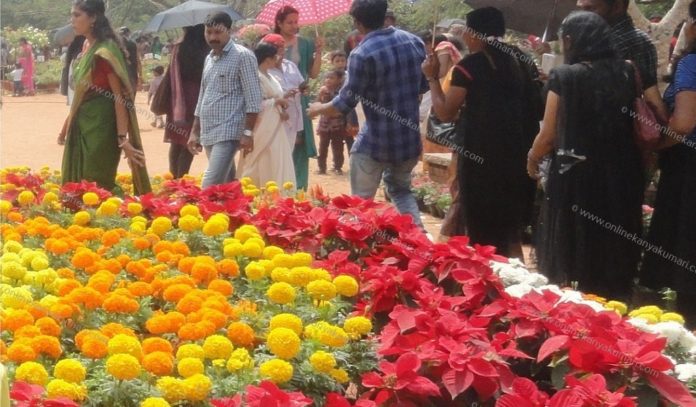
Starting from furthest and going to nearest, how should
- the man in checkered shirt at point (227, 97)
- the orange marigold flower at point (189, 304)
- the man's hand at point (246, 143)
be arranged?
the man's hand at point (246, 143), the man in checkered shirt at point (227, 97), the orange marigold flower at point (189, 304)

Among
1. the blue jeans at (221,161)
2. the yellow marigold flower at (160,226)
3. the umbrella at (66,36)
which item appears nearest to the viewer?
the yellow marigold flower at (160,226)

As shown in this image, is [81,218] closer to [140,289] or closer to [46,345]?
[140,289]

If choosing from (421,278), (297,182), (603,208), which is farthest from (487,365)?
(297,182)

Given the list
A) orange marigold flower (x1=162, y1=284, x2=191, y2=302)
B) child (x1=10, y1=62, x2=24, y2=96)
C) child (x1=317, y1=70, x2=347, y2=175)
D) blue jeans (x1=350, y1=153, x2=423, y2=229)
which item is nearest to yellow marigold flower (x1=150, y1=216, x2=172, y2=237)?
orange marigold flower (x1=162, y1=284, x2=191, y2=302)

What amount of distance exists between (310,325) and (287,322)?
0.10 meters

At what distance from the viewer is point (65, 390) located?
243 centimetres

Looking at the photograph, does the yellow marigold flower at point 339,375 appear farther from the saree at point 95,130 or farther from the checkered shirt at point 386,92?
the saree at point 95,130

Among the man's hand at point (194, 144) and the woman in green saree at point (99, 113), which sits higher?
the woman in green saree at point (99, 113)

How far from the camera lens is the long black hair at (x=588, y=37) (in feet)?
15.1

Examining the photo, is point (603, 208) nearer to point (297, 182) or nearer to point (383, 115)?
point (383, 115)

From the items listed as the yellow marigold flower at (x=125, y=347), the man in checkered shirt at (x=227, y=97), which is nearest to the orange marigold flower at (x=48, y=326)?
the yellow marigold flower at (x=125, y=347)

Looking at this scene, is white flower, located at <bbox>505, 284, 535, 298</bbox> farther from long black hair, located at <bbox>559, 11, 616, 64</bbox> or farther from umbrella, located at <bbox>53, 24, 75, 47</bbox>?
umbrella, located at <bbox>53, 24, 75, 47</bbox>

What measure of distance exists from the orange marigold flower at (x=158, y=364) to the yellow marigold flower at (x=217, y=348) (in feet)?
0.43

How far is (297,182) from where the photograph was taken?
896 centimetres
